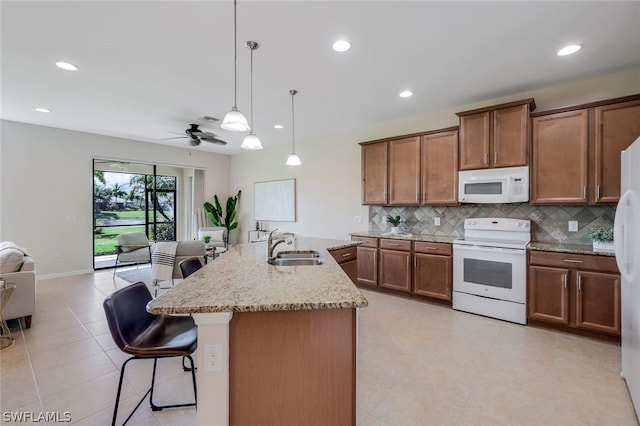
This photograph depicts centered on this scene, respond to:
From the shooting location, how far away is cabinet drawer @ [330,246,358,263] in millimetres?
3052

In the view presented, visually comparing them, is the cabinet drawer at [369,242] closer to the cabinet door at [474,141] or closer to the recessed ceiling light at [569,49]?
the cabinet door at [474,141]

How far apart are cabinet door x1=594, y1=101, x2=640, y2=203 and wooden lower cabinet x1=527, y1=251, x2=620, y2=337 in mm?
705

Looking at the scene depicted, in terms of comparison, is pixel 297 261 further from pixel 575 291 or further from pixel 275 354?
pixel 575 291

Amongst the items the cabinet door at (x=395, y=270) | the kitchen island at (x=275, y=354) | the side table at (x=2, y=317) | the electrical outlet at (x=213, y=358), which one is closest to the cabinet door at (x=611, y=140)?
the cabinet door at (x=395, y=270)

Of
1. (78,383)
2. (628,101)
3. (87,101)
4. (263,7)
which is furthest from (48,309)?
(628,101)

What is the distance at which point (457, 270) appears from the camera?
3537mm

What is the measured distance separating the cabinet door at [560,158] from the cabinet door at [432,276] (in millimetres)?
1275

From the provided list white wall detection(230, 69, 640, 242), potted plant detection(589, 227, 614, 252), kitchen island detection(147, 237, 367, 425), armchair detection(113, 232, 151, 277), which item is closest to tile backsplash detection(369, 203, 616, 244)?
potted plant detection(589, 227, 614, 252)

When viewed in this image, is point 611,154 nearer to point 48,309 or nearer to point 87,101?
point 87,101

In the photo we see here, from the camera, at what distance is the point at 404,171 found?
4.21m

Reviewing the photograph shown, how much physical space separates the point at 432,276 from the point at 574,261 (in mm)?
1463

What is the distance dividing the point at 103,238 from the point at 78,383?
17.5 feet

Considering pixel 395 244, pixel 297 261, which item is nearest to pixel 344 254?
pixel 297 261

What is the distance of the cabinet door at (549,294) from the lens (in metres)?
2.85
